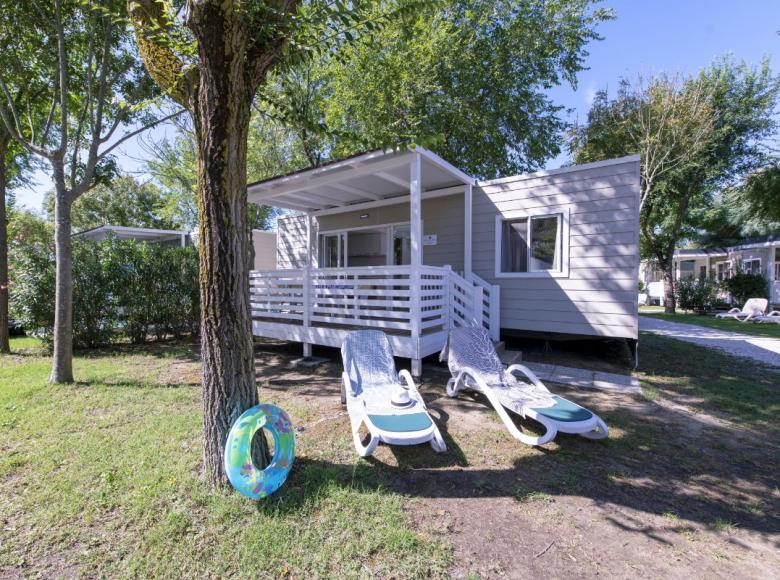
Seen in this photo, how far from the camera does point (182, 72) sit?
238 cm

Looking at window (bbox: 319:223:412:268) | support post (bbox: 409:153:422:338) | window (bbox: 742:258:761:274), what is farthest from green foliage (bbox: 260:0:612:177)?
window (bbox: 742:258:761:274)

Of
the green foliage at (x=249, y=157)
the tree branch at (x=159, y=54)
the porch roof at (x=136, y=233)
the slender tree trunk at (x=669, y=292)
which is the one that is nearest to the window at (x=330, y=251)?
the green foliage at (x=249, y=157)

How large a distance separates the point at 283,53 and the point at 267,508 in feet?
10.3

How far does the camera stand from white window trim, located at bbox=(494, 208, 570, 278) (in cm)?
636

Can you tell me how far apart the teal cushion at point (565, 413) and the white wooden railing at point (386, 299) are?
2237 millimetres

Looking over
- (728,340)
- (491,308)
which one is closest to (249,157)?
(491,308)

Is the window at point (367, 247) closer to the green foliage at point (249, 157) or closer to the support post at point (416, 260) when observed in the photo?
the support post at point (416, 260)

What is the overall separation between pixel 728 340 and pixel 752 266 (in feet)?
43.6

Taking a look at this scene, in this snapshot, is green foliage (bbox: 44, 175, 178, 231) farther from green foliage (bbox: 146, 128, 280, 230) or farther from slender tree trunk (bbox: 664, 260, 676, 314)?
slender tree trunk (bbox: 664, 260, 676, 314)

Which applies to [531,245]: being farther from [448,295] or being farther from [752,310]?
[752,310]

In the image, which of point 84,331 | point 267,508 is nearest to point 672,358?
point 267,508

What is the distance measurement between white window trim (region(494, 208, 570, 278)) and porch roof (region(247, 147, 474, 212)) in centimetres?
104

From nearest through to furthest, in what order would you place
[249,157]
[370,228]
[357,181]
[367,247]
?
[357,181], [370,228], [367,247], [249,157]

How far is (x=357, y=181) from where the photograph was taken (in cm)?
709
